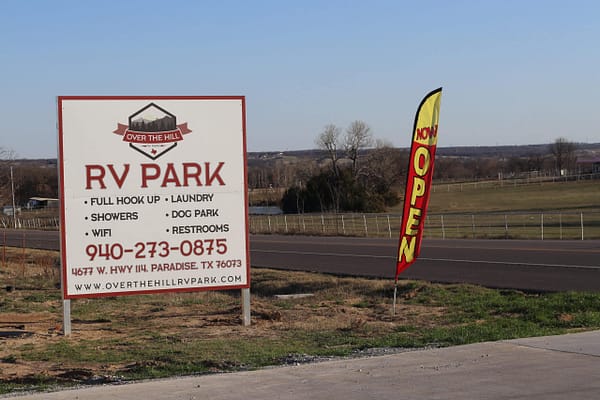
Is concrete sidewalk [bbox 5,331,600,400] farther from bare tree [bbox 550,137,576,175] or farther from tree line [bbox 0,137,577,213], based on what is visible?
bare tree [bbox 550,137,576,175]

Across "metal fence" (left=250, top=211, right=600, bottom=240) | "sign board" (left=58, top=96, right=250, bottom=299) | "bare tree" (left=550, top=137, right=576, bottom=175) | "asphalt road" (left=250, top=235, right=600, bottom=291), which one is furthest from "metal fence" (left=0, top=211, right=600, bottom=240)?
"bare tree" (left=550, top=137, right=576, bottom=175)

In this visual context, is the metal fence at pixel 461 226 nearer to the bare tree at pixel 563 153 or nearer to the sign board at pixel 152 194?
the sign board at pixel 152 194

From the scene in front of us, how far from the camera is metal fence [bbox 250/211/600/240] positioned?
142 ft

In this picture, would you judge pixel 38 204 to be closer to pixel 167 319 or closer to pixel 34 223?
pixel 34 223

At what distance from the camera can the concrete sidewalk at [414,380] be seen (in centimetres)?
839

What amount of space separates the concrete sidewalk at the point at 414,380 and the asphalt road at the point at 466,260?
9.71 m

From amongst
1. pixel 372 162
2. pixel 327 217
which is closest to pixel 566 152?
pixel 372 162

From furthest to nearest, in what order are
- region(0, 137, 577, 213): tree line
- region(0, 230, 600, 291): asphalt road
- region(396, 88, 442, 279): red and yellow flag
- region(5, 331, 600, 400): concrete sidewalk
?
region(0, 137, 577, 213): tree line → region(0, 230, 600, 291): asphalt road → region(396, 88, 442, 279): red and yellow flag → region(5, 331, 600, 400): concrete sidewalk

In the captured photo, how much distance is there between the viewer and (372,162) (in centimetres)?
9581

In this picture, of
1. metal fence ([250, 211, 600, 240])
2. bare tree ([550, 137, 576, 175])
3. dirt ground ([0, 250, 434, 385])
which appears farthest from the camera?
bare tree ([550, 137, 576, 175])

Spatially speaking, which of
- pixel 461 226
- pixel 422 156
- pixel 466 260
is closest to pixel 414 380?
pixel 422 156

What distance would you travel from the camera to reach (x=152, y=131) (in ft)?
46.6

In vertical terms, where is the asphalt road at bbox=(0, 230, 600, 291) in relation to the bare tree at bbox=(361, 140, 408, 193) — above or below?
below

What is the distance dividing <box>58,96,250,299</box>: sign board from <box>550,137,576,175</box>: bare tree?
16953cm
